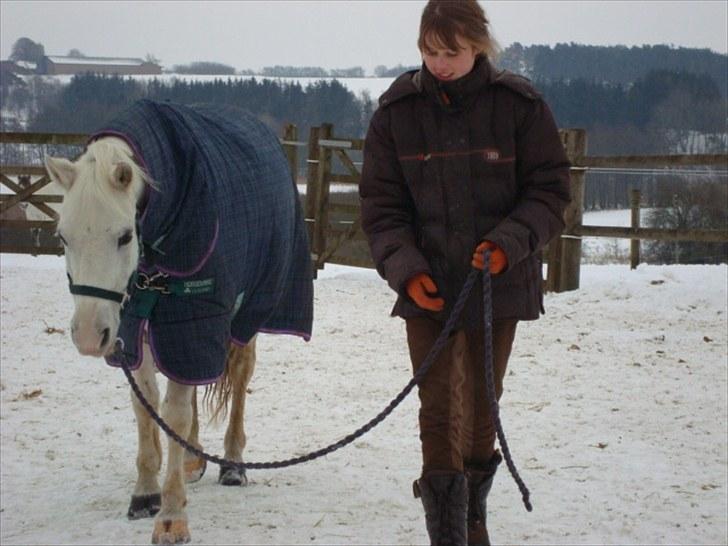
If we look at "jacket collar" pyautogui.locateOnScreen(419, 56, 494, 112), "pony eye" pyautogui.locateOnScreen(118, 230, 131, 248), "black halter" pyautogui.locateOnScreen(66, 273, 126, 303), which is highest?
"jacket collar" pyautogui.locateOnScreen(419, 56, 494, 112)

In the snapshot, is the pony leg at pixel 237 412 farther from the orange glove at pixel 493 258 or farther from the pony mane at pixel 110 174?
the orange glove at pixel 493 258

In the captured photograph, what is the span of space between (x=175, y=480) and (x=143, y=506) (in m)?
0.26

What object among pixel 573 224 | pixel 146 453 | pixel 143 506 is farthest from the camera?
pixel 573 224

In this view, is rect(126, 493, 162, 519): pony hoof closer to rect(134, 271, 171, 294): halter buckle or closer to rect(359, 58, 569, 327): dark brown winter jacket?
rect(134, 271, 171, 294): halter buckle

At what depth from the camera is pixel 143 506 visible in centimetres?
350

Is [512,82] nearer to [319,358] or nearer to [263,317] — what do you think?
[263,317]

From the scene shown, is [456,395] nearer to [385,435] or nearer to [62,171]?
[62,171]

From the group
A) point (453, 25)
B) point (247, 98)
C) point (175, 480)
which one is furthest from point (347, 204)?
point (247, 98)

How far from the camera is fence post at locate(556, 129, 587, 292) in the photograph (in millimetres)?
8523

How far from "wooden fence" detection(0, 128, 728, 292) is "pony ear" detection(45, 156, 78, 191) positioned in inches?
232

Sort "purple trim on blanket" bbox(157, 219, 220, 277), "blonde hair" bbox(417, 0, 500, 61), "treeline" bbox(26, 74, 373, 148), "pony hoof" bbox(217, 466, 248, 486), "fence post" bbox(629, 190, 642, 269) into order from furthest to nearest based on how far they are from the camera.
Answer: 1. "treeline" bbox(26, 74, 373, 148)
2. "fence post" bbox(629, 190, 642, 269)
3. "pony hoof" bbox(217, 466, 248, 486)
4. "purple trim on blanket" bbox(157, 219, 220, 277)
5. "blonde hair" bbox(417, 0, 500, 61)

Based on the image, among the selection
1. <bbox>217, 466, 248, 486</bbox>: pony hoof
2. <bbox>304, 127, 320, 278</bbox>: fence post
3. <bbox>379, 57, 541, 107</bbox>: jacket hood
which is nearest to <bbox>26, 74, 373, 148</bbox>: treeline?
<bbox>304, 127, 320, 278</bbox>: fence post

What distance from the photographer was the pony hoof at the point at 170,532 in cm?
319

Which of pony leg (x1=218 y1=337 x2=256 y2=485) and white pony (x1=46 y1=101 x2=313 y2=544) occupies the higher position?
white pony (x1=46 y1=101 x2=313 y2=544)
